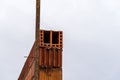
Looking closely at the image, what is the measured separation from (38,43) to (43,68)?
1.70m

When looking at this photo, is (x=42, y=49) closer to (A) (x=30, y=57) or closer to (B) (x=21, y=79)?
(A) (x=30, y=57)

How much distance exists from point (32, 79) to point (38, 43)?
255 cm

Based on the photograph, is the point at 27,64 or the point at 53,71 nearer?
the point at 53,71

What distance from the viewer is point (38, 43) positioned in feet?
123

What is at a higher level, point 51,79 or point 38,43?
point 38,43

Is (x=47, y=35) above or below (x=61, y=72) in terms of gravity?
above

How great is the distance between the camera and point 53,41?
38188 millimetres

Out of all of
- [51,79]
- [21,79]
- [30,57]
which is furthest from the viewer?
[21,79]

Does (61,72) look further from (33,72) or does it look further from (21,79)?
(21,79)

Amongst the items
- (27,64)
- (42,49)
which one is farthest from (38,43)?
(27,64)

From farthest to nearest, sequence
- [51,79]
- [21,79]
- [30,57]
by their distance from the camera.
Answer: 1. [21,79]
2. [30,57]
3. [51,79]

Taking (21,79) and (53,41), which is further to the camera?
(21,79)

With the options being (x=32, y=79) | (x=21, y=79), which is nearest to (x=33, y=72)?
(x=32, y=79)

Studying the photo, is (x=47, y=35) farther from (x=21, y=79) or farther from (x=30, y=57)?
(x=21, y=79)
